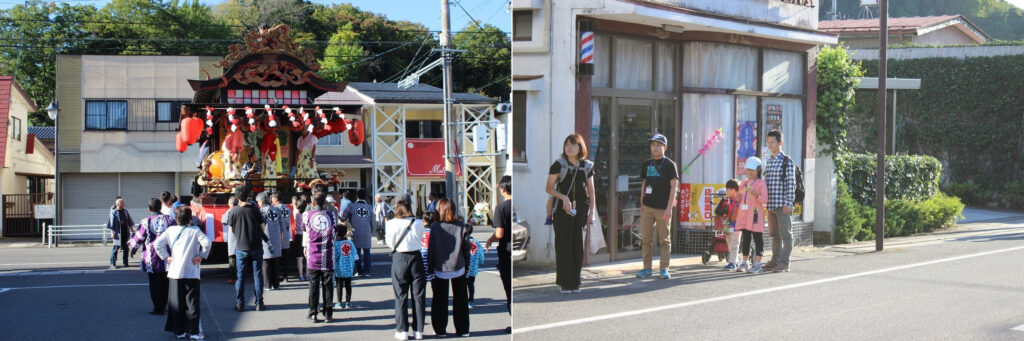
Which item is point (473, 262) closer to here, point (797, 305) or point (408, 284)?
point (408, 284)

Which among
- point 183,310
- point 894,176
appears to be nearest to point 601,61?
point 183,310

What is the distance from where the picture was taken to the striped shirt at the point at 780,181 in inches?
332

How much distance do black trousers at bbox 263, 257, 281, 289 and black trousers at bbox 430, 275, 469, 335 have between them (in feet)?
7.54

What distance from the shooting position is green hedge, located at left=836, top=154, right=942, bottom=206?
13.8 meters

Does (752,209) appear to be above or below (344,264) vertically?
above

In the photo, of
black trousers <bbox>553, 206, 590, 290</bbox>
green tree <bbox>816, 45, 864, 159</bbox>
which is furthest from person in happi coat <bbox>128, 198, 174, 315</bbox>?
green tree <bbox>816, 45, 864, 159</bbox>

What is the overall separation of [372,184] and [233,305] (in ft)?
8.43

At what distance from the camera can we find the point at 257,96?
4895mm

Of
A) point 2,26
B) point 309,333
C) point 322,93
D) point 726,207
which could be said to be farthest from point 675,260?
point 2,26

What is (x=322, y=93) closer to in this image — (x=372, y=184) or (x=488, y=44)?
(x=372, y=184)

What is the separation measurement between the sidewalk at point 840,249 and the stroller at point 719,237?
3.9 inches

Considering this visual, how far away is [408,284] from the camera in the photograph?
18.7ft

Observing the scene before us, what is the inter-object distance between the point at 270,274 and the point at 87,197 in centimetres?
226

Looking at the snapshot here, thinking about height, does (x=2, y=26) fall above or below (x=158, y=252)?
above
